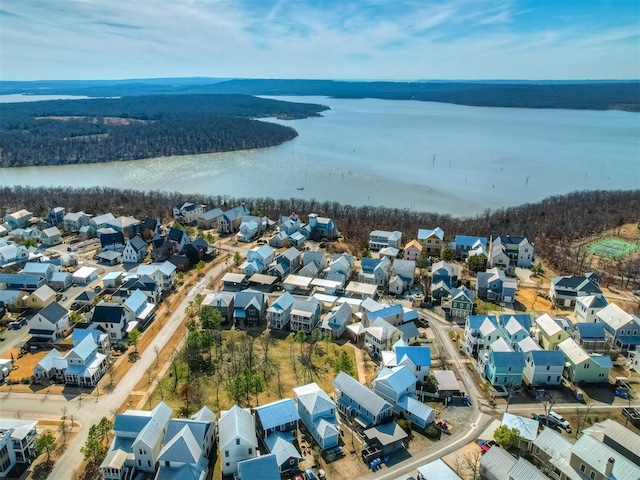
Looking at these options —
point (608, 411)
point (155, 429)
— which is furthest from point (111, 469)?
point (608, 411)

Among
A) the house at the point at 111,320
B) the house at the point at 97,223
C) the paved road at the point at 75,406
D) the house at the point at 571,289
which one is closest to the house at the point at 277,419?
the paved road at the point at 75,406

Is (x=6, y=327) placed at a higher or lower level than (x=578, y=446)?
lower

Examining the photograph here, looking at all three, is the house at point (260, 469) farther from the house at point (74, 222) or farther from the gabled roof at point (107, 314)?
the house at point (74, 222)

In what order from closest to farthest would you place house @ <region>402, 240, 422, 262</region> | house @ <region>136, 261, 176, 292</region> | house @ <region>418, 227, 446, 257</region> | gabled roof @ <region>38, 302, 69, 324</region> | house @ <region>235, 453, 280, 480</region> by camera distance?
house @ <region>235, 453, 280, 480</region> → gabled roof @ <region>38, 302, 69, 324</region> → house @ <region>136, 261, 176, 292</region> → house @ <region>402, 240, 422, 262</region> → house @ <region>418, 227, 446, 257</region>

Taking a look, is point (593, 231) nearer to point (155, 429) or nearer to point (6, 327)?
point (155, 429)

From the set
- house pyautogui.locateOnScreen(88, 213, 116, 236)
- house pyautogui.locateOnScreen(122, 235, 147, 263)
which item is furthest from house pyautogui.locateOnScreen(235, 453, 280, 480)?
house pyautogui.locateOnScreen(88, 213, 116, 236)

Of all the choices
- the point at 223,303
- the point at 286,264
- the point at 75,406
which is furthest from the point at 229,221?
the point at 75,406

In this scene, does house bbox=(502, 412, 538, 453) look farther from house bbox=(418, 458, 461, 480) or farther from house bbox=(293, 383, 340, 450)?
house bbox=(293, 383, 340, 450)
